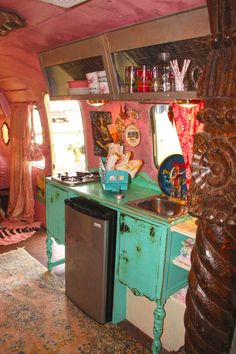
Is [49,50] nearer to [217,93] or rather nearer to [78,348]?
[217,93]

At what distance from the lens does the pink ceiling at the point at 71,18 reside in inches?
73.5

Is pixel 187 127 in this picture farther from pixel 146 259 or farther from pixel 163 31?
pixel 146 259

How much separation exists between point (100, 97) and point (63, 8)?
87 centimetres

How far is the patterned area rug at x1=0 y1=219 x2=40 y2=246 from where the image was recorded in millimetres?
4569

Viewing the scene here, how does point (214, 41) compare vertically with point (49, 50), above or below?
below

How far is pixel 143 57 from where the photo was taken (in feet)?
8.29

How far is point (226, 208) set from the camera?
1091 millimetres

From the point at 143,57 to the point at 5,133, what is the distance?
415 centimetres

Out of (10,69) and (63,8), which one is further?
(10,69)

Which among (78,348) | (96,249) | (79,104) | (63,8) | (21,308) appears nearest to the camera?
(63,8)

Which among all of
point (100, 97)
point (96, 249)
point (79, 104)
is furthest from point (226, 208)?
point (79, 104)

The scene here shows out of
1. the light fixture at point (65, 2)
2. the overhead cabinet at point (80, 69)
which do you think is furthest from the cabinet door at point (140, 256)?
the light fixture at point (65, 2)

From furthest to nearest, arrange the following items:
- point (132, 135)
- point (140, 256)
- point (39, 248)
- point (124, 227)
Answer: point (39, 248), point (132, 135), point (124, 227), point (140, 256)

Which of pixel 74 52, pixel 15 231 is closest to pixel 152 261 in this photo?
pixel 74 52
